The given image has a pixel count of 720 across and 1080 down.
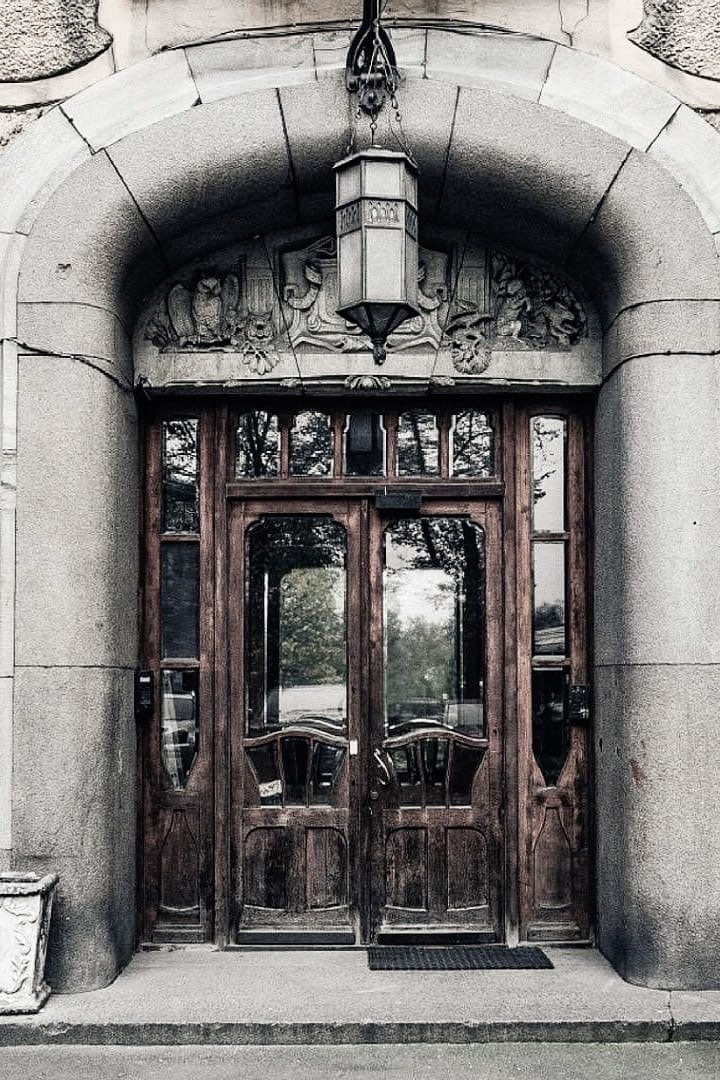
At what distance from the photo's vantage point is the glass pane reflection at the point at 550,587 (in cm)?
760

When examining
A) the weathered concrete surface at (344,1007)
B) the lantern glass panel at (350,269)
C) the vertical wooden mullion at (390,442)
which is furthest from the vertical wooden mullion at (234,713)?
the lantern glass panel at (350,269)

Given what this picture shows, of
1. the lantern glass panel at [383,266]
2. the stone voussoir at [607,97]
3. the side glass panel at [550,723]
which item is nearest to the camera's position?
the lantern glass panel at [383,266]

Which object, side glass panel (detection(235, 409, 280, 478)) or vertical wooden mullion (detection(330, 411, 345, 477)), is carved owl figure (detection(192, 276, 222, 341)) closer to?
side glass panel (detection(235, 409, 280, 478))

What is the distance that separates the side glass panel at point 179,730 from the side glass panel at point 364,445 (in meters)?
1.61

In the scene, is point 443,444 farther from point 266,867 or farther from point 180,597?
point 266,867

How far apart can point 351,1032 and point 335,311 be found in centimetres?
400

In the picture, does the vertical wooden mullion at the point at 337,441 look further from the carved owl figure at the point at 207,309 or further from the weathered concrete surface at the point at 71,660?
the weathered concrete surface at the point at 71,660

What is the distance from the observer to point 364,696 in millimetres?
7535

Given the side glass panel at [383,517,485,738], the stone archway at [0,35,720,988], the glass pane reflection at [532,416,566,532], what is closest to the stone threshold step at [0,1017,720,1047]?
the stone archway at [0,35,720,988]

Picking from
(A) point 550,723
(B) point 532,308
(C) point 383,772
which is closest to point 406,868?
(C) point 383,772

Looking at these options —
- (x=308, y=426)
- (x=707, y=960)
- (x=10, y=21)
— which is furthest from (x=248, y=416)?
(x=707, y=960)

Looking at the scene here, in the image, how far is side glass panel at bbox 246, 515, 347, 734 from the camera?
7570 mm

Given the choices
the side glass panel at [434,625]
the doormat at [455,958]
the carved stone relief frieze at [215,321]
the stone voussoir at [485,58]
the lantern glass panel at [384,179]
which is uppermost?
the stone voussoir at [485,58]

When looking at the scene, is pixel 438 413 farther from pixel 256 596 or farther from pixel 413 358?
pixel 256 596
